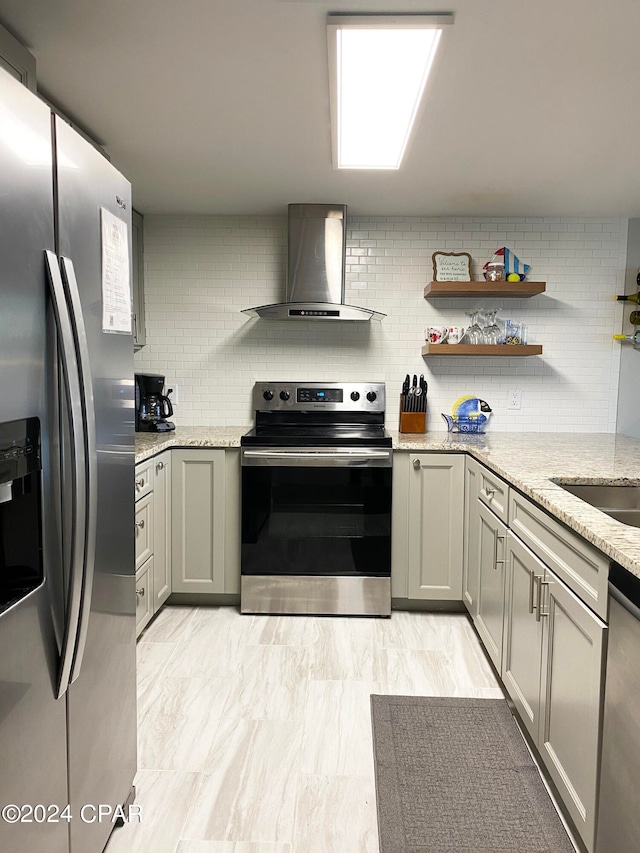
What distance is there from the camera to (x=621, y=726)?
1354 millimetres

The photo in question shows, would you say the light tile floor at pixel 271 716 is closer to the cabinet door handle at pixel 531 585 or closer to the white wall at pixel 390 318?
the cabinet door handle at pixel 531 585

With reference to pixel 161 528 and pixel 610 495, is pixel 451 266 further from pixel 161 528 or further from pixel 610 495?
pixel 161 528

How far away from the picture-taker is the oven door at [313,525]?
327 cm

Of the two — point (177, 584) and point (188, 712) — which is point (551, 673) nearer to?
point (188, 712)

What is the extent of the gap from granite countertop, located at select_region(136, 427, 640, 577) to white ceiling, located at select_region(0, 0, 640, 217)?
136 centimetres

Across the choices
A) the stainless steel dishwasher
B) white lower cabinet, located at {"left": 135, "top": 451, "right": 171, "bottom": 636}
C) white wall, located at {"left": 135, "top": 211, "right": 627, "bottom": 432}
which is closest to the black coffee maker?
white wall, located at {"left": 135, "top": 211, "right": 627, "bottom": 432}

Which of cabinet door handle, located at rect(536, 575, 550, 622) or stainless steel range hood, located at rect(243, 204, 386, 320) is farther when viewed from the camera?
stainless steel range hood, located at rect(243, 204, 386, 320)

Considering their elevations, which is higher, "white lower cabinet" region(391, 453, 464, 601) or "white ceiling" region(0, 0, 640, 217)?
"white ceiling" region(0, 0, 640, 217)

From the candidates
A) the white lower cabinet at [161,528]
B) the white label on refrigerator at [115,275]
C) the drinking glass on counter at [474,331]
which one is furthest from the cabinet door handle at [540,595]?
the drinking glass on counter at [474,331]

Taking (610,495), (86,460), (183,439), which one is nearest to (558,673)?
(610,495)

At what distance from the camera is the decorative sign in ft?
12.7

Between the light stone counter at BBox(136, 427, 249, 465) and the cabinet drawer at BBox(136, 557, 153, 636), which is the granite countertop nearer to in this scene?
the light stone counter at BBox(136, 427, 249, 465)

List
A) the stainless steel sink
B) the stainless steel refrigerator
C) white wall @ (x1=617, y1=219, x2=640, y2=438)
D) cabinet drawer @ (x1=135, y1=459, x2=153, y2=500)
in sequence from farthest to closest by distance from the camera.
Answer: white wall @ (x1=617, y1=219, x2=640, y2=438), cabinet drawer @ (x1=135, y1=459, x2=153, y2=500), the stainless steel sink, the stainless steel refrigerator

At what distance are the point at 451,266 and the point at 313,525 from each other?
184 centimetres
